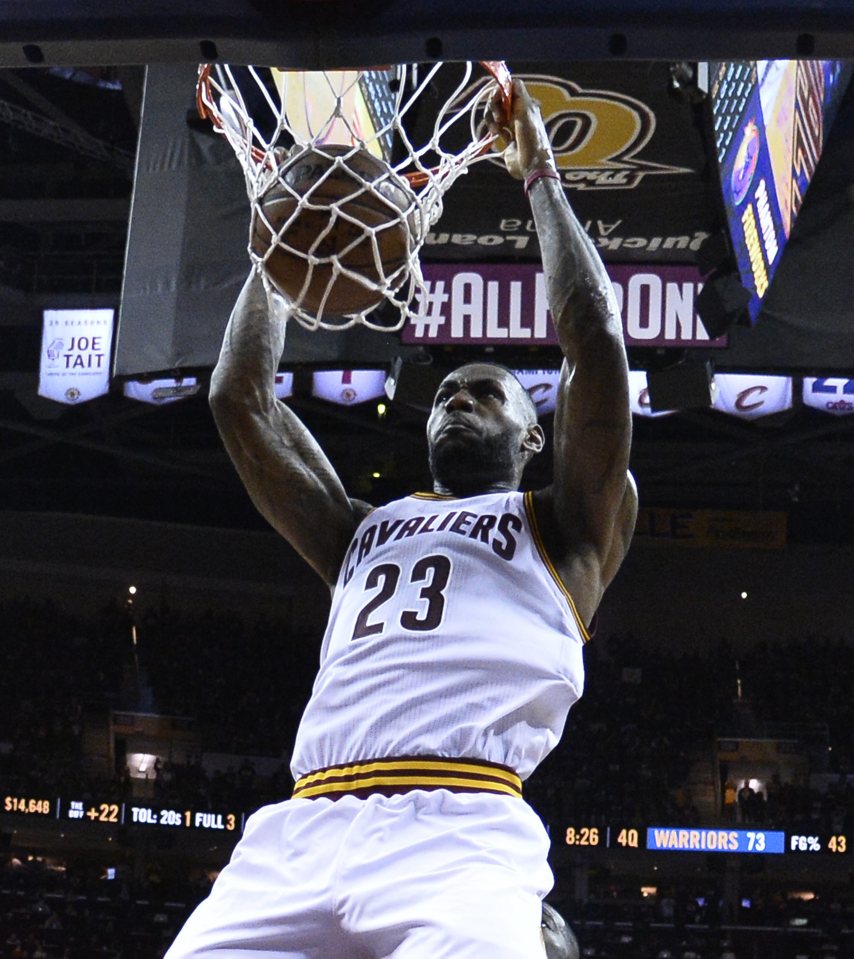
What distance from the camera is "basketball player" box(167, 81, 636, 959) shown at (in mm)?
2688

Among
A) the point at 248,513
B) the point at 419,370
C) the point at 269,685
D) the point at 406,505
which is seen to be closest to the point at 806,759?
the point at 269,685

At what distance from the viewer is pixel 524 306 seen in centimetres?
715

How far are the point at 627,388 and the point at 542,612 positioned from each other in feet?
1.64

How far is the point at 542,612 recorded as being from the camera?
3078 mm

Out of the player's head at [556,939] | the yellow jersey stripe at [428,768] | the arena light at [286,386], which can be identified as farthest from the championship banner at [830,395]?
the yellow jersey stripe at [428,768]

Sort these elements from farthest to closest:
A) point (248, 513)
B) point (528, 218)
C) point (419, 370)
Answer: point (248, 513), point (419, 370), point (528, 218)

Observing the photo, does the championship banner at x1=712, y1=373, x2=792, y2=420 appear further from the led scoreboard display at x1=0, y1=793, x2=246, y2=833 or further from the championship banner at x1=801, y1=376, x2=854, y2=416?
the led scoreboard display at x1=0, y1=793, x2=246, y2=833

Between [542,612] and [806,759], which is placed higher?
[806,759]

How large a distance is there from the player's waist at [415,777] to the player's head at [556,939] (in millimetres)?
1118

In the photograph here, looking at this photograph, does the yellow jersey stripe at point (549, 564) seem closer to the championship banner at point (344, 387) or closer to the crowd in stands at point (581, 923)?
the championship banner at point (344, 387)

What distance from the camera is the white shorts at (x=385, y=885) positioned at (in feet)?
8.55

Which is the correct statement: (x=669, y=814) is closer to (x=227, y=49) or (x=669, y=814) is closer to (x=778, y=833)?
(x=778, y=833)

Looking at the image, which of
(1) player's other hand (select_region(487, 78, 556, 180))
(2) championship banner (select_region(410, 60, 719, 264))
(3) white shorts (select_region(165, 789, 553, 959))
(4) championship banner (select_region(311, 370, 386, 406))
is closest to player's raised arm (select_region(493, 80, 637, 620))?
(1) player's other hand (select_region(487, 78, 556, 180))

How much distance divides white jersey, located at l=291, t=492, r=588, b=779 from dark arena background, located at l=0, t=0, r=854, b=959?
40.1 inches
